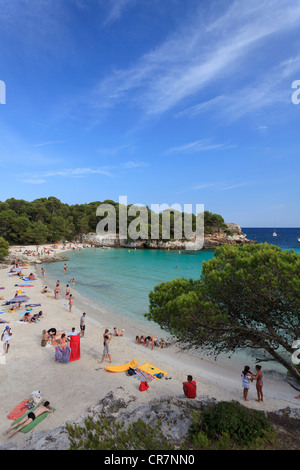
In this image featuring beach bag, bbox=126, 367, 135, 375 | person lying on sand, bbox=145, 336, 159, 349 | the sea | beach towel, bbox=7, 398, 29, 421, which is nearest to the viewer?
beach towel, bbox=7, 398, 29, 421

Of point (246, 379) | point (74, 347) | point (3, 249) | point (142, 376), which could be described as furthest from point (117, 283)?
point (3, 249)

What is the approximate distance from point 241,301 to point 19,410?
7872mm

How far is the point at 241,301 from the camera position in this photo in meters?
6.48

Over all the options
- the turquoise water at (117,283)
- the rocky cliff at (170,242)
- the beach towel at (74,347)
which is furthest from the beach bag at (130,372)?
→ the rocky cliff at (170,242)

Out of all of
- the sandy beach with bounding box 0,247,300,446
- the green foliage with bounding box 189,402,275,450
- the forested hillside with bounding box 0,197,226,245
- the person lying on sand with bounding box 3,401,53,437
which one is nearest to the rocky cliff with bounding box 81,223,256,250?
the forested hillside with bounding box 0,197,226,245

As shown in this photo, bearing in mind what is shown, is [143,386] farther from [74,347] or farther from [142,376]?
[74,347]

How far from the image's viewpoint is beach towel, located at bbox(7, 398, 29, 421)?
24.5 feet

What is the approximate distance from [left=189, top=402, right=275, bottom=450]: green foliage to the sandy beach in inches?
123

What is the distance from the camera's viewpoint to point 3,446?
6.08 metres

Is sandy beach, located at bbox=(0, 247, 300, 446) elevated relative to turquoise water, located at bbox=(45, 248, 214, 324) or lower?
elevated

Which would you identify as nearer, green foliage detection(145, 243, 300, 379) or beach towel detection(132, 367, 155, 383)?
green foliage detection(145, 243, 300, 379)

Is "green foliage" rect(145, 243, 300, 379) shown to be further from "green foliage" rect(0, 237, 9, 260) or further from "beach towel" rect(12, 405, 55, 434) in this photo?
"green foliage" rect(0, 237, 9, 260)

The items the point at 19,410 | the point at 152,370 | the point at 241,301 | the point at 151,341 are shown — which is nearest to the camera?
the point at 241,301
